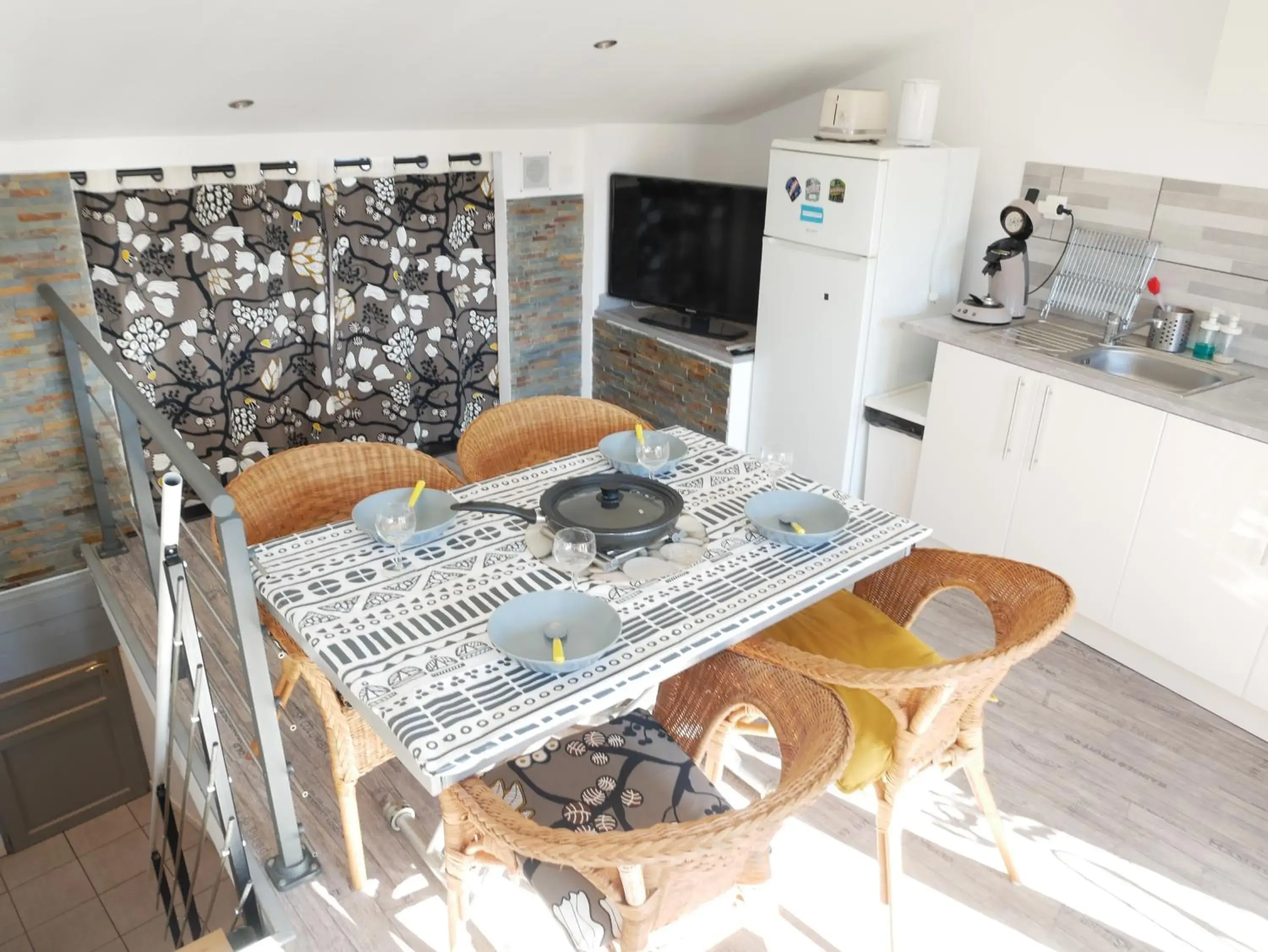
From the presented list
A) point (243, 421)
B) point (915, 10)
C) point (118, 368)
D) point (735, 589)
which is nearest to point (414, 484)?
point (118, 368)

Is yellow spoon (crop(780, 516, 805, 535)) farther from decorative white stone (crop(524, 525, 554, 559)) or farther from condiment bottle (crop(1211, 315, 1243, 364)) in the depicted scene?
condiment bottle (crop(1211, 315, 1243, 364))

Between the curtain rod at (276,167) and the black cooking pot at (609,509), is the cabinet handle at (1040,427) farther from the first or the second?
the curtain rod at (276,167)

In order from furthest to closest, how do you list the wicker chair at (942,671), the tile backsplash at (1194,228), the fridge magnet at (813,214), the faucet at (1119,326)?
1. the fridge magnet at (813,214)
2. the faucet at (1119,326)
3. the tile backsplash at (1194,228)
4. the wicker chair at (942,671)

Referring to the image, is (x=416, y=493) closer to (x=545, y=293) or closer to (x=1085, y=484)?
(x=1085, y=484)

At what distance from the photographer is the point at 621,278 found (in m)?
4.39

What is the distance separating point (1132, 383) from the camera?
8.98ft

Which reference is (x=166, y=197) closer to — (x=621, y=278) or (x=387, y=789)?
(x=621, y=278)

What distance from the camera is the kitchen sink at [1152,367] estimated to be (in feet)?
9.53

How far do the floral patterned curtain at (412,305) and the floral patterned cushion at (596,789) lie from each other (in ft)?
6.72

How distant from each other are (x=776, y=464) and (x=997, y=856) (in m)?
1.08

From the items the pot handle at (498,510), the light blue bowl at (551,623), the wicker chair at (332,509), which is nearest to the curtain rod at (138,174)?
the wicker chair at (332,509)

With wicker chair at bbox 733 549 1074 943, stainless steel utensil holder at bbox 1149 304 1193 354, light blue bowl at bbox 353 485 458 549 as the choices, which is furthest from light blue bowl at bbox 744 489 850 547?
stainless steel utensil holder at bbox 1149 304 1193 354

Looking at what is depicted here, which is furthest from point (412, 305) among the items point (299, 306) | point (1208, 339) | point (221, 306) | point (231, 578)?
point (1208, 339)

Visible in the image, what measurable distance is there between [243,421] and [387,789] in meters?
1.94
